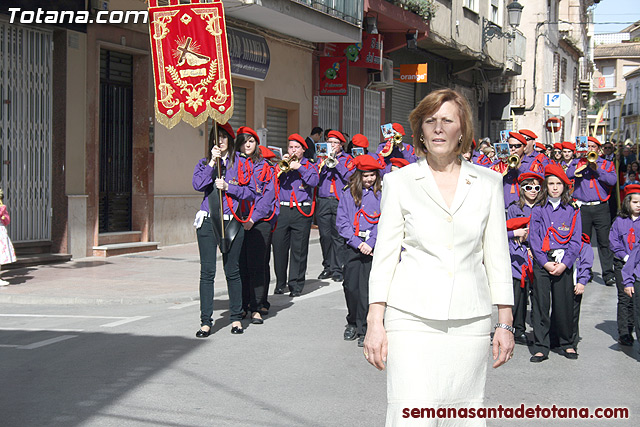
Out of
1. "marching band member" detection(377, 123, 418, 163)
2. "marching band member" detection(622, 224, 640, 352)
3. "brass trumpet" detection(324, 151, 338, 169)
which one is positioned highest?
"marching band member" detection(377, 123, 418, 163)

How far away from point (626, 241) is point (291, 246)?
4560 millimetres

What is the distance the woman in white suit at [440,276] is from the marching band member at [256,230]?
553cm

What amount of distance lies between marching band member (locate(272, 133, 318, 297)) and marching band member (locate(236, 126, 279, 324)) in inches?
58.8

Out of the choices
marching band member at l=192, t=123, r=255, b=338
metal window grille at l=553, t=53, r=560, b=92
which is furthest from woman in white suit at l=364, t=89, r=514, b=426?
metal window grille at l=553, t=53, r=560, b=92

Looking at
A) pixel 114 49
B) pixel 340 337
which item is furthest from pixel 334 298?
pixel 114 49

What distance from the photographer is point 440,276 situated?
11.2 ft

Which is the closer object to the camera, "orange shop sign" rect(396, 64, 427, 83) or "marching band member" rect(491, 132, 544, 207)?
"marching band member" rect(491, 132, 544, 207)

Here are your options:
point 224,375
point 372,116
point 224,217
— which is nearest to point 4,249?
point 224,217

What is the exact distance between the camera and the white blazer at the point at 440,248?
11.2 feet

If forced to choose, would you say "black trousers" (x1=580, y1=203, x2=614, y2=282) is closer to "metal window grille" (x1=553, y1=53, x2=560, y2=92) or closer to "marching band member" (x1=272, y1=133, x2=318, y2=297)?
"marching band member" (x1=272, y1=133, x2=318, y2=297)

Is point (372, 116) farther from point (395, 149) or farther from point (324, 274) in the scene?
point (324, 274)

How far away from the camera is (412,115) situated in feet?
12.0

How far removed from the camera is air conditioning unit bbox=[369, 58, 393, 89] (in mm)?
25120

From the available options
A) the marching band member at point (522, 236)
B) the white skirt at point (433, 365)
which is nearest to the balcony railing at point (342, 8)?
the marching band member at point (522, 236)
